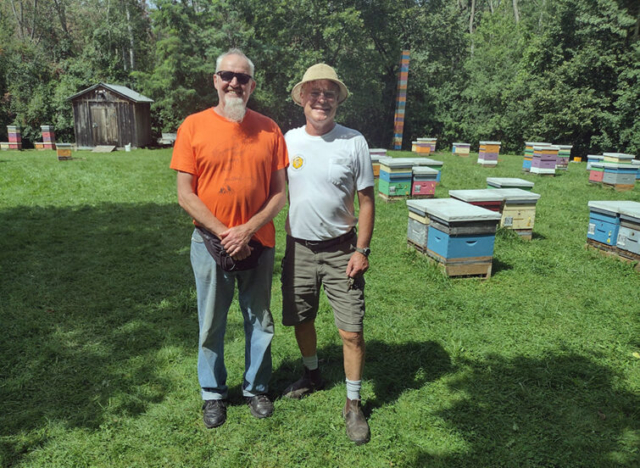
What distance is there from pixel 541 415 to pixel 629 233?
4.22 metres

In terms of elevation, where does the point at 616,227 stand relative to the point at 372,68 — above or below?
below

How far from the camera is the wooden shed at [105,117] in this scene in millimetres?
20000

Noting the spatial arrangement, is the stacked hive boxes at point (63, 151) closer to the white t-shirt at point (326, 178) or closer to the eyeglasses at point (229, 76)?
the eyeglasses at point (229, 76)

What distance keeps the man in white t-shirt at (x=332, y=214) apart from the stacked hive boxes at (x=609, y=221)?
484 centimetres

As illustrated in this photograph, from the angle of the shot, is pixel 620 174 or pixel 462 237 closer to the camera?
pixel 462 237

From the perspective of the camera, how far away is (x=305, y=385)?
3.45 metres

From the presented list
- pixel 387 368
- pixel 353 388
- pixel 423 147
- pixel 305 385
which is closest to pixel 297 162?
pixel 353 388

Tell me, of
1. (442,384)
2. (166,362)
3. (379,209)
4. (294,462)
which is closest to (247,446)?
(294,462)

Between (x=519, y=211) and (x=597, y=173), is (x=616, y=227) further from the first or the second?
(x=597, y=173)

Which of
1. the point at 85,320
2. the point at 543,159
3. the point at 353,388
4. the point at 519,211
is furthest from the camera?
the point at 543,159

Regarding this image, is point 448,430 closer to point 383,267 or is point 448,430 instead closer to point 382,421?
point 382,421

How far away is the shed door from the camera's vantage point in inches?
789

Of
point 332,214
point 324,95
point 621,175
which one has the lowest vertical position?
point 621,175

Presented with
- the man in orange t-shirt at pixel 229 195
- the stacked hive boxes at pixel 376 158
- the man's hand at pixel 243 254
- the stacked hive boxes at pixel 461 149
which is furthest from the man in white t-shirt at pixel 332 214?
the stacked hive boxes at pixel 461 149
